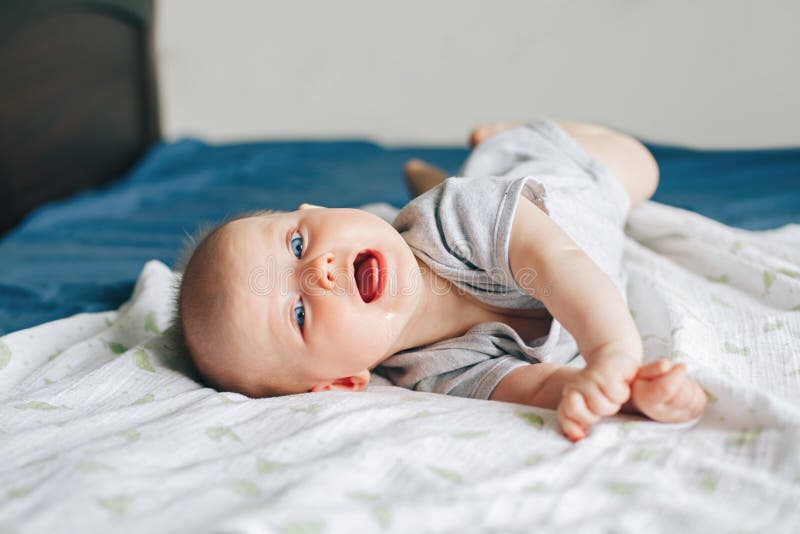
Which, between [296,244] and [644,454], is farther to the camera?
[296,244]

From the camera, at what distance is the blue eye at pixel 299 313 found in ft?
3.05

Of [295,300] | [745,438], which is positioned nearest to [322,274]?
[295,300]

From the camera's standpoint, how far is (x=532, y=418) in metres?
0.81

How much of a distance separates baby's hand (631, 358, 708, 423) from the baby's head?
1.09ft

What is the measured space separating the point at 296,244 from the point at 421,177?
28.5 inches

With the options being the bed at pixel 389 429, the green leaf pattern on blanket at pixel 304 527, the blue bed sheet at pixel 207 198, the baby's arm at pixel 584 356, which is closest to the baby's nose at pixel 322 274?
the bed at pixel 389 429

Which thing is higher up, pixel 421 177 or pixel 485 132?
pixel 485 132

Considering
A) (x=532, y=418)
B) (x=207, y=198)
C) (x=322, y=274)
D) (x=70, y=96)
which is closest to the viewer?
(x=532, y=418)

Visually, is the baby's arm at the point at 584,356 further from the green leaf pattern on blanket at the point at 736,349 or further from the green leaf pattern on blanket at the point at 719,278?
the green leaf pattern on blanket at the point at 719,278

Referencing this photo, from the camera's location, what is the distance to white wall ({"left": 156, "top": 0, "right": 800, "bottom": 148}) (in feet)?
7.74

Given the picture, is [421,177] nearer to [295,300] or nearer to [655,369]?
[295,300]

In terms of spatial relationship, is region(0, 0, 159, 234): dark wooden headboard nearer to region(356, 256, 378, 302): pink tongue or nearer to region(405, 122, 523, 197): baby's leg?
region(405, 122, 523, 197): baby's leg

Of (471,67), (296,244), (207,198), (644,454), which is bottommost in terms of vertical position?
(207,198)

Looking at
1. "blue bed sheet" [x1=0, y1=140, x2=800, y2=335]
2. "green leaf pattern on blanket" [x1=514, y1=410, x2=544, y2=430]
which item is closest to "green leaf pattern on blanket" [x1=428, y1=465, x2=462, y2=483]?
"green leaf pattern on blanket" [x1=514, y1=410, x2=544, y2=430]
